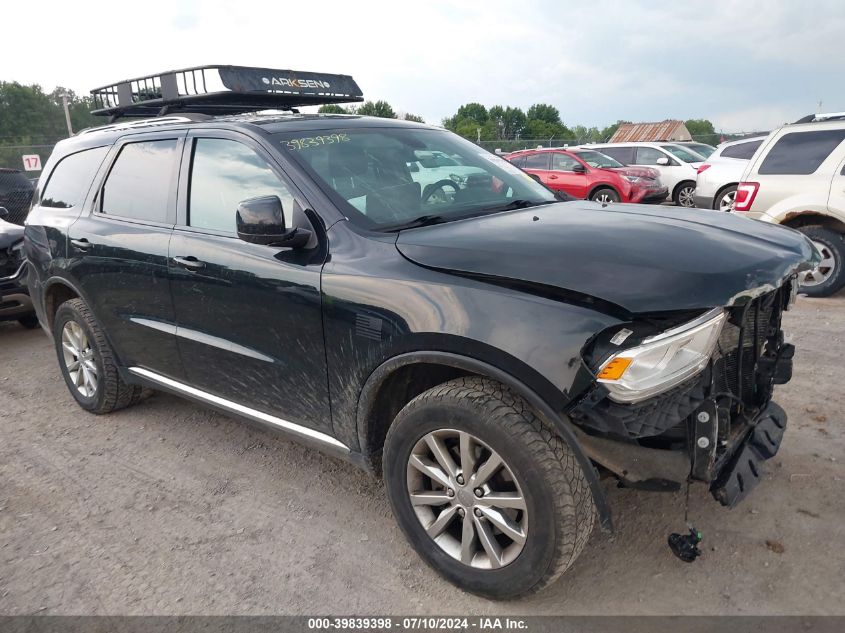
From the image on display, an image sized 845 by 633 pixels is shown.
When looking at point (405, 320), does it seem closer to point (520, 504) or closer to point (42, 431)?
point (520, 504)

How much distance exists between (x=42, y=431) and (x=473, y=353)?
3460 mm

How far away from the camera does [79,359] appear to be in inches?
177

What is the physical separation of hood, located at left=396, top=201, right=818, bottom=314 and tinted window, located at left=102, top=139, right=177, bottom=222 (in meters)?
1.66

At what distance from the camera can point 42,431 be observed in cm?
432

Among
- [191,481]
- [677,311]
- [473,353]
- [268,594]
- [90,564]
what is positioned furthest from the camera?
[191,481]

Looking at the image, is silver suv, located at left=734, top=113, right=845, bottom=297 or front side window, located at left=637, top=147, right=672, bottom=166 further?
front side window, located at left=637, top=147, right=672, bottom=166

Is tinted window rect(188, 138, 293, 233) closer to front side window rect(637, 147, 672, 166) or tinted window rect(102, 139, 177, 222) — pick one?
tinted window rect(102, 139, 177, 222)

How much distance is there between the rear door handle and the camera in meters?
3.99

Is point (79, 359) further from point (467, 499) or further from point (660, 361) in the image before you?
point (660, 361)

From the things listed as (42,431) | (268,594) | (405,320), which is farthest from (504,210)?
(42,431)

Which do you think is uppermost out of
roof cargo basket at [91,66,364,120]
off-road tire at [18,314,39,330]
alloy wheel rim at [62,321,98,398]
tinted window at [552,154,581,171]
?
roof cargo basket at [91,66,364,120]

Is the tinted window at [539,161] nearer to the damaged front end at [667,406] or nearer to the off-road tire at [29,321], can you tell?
the off-road tire at [29,321]

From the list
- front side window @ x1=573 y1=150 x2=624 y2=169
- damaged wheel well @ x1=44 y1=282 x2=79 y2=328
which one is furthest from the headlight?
front side window @ x1=573 y1=150 x2=624 y2=169

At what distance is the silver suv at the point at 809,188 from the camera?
6.61 meters
